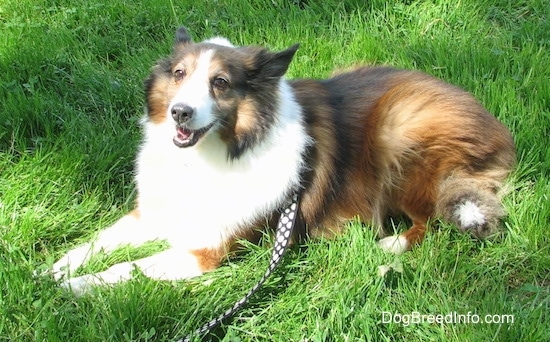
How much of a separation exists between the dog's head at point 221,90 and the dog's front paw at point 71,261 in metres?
0.85

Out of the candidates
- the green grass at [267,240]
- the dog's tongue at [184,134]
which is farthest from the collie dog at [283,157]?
the green grass at [267,240]

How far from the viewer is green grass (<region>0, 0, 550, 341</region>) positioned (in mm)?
2828

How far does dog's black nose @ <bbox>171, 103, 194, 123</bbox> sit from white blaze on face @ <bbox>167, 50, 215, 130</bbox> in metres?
0.02

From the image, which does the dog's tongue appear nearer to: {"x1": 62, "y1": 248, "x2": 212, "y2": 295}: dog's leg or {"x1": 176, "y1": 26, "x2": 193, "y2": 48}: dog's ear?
{"x1": 176, "y1": 26, "x2": 193, "y2": 48}: dog's ear

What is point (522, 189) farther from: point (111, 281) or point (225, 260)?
point (111, 281)

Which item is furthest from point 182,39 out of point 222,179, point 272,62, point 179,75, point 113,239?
point 113,239

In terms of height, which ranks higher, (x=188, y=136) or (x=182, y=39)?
(x=182, y=39)

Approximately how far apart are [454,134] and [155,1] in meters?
3.18

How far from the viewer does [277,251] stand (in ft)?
10.3

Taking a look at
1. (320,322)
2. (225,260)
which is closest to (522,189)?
(320,322)

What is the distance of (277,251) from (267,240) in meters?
0.24

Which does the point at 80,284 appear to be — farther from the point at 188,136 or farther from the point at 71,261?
the point at 188,136

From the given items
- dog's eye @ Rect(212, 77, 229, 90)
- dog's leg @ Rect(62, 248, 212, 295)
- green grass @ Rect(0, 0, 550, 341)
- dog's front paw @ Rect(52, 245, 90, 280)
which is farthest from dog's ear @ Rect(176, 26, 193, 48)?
dog's front paw @ Rect(52, 245, 90, 280)

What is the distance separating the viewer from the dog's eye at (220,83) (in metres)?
3.08
